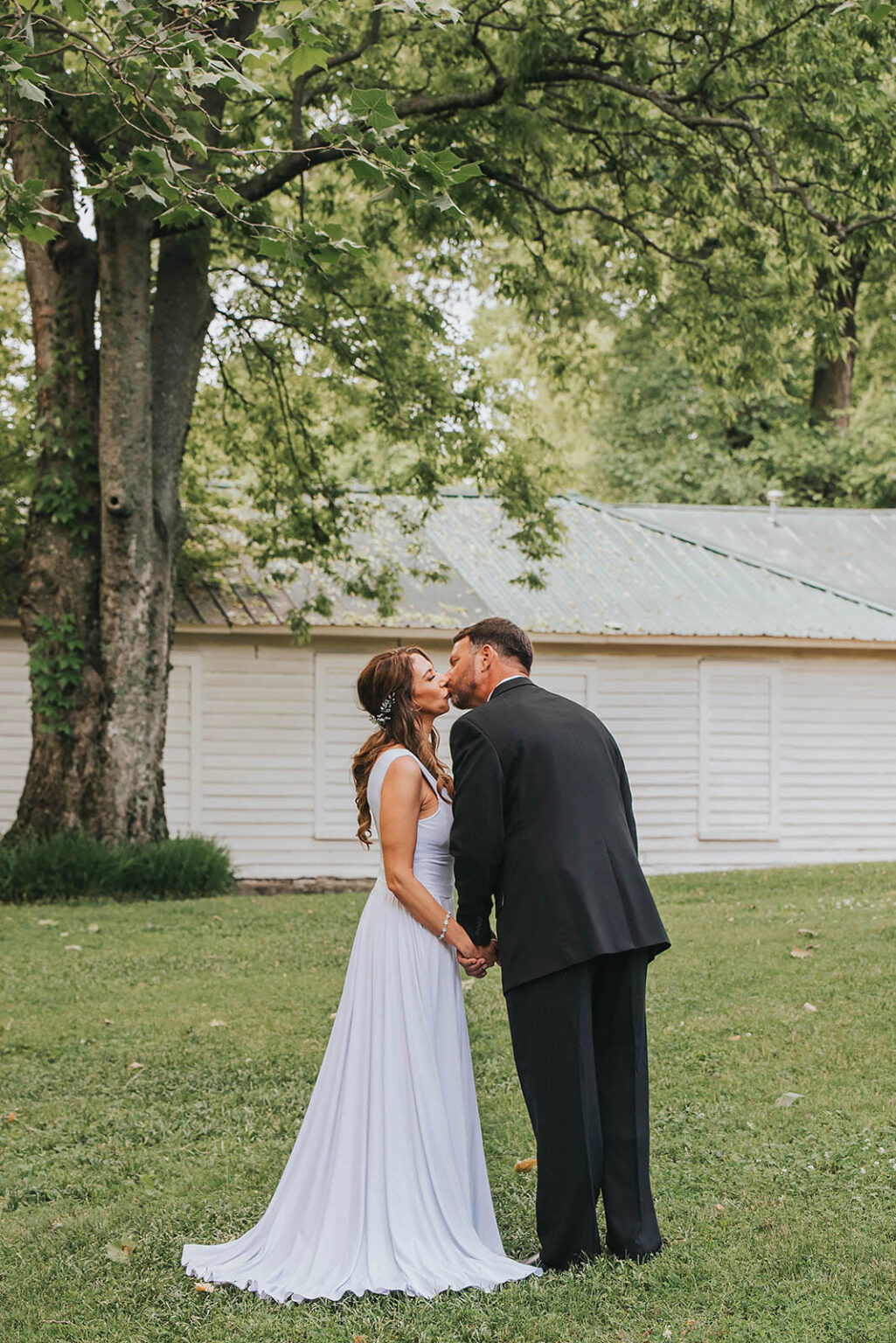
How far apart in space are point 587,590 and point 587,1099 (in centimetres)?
1361

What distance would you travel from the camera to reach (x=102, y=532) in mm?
12281

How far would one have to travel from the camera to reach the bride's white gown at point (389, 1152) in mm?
4094

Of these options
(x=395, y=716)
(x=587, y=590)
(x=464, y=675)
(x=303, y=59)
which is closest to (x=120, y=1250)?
(x=395, y=716)

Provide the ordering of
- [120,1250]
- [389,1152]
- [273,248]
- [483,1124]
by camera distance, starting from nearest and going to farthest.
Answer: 1. [389,1152]
2. [120,1250]
3. [273,248]
4. [483,1124]

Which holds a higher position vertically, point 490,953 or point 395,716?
point 395,716

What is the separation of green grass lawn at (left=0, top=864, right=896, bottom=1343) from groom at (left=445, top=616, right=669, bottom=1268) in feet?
0.99

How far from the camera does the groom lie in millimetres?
4062

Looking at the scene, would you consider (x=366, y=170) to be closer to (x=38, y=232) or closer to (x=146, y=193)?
(x=146, y=193)

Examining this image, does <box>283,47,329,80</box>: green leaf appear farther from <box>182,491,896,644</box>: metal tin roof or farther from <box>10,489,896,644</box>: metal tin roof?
<box>182,491,896,644</box>: metal tin roof

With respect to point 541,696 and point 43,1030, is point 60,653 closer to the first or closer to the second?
point 43,1030

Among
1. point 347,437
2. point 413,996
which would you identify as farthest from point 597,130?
point 413,996

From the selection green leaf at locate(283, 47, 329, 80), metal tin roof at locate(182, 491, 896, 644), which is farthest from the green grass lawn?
metal tin roof at locate(182, 491, 896, 644)

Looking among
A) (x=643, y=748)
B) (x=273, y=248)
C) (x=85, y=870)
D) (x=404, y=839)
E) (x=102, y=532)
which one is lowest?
(x=85, y=870)

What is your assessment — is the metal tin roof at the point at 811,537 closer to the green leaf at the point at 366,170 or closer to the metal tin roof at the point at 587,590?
the metal tin roof at the point at 587,590
